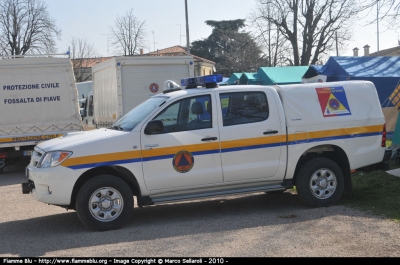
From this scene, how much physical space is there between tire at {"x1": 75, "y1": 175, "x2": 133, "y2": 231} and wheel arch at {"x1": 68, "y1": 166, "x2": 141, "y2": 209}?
0.41 feet

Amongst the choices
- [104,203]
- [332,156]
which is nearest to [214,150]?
[104,203]

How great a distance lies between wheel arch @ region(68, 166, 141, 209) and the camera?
7258 mm

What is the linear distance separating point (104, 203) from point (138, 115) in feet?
4.82

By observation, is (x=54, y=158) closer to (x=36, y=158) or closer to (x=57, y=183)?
(x=57, y=183)

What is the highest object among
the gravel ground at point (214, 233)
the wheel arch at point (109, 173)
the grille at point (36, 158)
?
the grille at point (36, 158)

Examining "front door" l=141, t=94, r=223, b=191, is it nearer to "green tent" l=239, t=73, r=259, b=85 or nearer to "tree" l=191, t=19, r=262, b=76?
"green tent" l=239, t=73, r=259, b=85

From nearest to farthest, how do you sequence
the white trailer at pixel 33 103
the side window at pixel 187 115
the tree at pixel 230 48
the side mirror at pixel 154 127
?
the side mirror at pixel 154 127
the side window at pixel 187 115
the white trailer at pixel 33 103
the tree at pixel 230 48

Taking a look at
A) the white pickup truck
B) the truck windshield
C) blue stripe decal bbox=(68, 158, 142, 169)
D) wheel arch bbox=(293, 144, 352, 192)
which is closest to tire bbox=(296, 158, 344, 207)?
the white pickup truck

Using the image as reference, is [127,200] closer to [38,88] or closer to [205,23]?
[38,88]

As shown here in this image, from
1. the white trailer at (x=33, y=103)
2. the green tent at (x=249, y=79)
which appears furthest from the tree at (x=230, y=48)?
the white trailer at (x=33, y=103)

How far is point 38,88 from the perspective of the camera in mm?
14438

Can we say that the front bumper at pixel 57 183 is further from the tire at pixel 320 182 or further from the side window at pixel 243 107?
the tire at pixel 320 182

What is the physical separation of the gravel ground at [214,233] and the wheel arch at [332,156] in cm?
61

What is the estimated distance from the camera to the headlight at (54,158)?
7102 millimetres
